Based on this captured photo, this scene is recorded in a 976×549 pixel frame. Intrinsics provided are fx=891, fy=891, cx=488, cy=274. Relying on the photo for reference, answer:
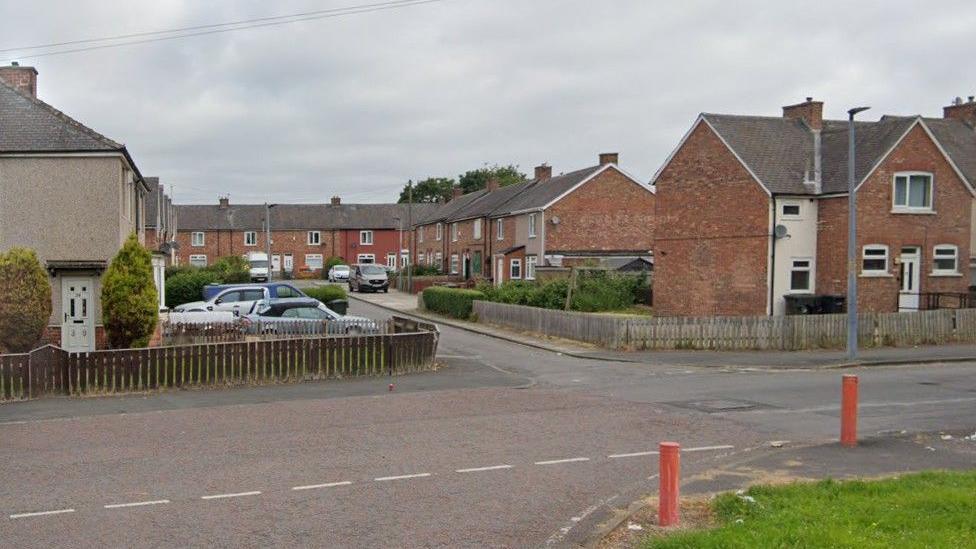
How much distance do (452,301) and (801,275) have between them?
16057 millimetres

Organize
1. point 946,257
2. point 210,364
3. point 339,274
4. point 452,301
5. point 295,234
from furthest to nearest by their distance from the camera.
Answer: point 295,234 → point 339,274 → point 452,301 → point 946,257 → point 210,364

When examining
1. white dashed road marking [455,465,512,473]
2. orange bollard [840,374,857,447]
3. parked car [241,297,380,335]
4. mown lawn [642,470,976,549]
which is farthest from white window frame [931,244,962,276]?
white dashed road marking [455,465,512,473]

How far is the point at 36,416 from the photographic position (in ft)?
50.7

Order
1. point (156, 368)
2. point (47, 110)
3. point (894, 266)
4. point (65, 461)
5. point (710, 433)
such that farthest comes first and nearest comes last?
point (894, 266) → point (47, 110) → point (156, 368) → point (710, 433) → point (65, 461)

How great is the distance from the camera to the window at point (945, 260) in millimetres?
33281

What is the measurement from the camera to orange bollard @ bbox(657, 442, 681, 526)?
758 cm

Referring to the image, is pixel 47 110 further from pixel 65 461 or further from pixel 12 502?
pixel 12 502

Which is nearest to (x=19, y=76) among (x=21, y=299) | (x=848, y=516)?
(x=21, y=299)

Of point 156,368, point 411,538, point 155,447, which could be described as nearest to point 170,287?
point 156,368

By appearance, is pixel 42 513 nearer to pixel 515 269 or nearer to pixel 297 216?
pixel 515 269

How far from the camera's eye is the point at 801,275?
33.9m

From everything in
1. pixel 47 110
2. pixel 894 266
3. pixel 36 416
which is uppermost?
pixel 47 110

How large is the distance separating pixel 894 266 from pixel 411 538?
96.7 ft

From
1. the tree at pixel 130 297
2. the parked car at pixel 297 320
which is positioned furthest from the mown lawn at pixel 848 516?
the parked car at pixel 297 320
